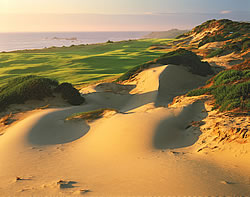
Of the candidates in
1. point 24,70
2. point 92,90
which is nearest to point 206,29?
point 24,70

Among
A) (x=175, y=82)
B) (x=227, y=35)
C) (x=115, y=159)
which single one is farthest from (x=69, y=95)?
(x=227, y=35)

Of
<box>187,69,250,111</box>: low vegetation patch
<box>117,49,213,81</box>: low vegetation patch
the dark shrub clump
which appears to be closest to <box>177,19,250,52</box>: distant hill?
<box>117,49,213,81</box>: low vegetation patch

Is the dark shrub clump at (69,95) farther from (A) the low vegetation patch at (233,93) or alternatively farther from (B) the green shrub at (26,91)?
(A) the low vegetation patch at (233,93)

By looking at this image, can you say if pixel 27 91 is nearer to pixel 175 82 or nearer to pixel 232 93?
pixel 175 82

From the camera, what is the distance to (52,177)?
498cm

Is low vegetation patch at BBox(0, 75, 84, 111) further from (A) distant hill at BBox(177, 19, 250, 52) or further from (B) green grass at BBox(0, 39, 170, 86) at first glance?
(A) distant hill at BBox(177, 19, 250, 52)

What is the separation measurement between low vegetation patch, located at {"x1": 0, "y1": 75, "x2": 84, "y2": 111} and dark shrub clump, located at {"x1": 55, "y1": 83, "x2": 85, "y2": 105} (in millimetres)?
60

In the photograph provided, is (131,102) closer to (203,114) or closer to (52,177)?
(203,114)

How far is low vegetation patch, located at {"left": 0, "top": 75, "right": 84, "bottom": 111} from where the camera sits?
37.8 feet

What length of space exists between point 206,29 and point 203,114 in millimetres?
53963

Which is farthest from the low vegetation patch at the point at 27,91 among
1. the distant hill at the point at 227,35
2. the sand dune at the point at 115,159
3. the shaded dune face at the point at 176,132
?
the distant hill at the point at 227,35

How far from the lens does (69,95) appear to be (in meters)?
12.4

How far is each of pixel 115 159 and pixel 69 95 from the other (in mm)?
7259

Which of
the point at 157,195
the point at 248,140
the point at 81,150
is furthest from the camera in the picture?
the point at 81,150
